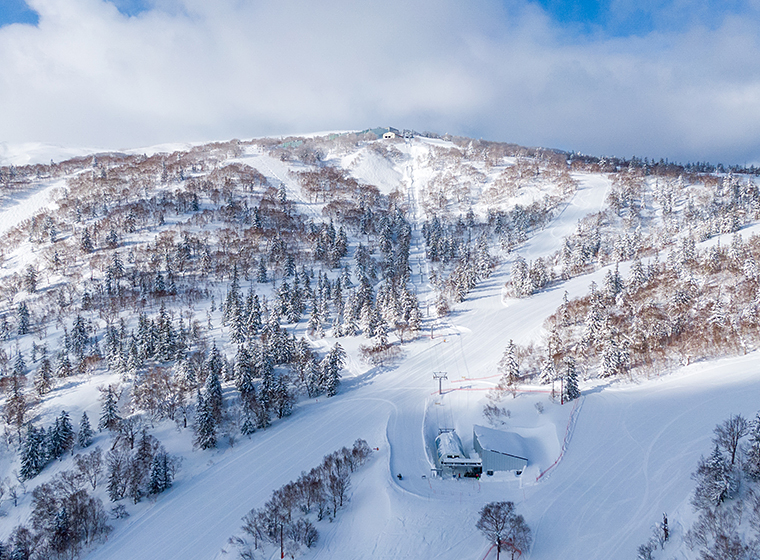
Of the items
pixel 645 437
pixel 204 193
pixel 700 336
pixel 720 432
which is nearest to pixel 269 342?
pixel 645 437

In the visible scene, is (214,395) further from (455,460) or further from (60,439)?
(455,460)

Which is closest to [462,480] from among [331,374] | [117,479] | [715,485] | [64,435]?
[715,485]

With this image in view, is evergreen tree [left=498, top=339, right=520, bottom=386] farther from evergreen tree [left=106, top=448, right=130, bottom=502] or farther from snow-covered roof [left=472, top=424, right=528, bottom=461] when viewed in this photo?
evergreen tree [left=106, top=448, right=130, bottom=502]

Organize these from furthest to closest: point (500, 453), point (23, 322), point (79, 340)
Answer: point (23, 322) → point (79, 340) → point (500, 453)

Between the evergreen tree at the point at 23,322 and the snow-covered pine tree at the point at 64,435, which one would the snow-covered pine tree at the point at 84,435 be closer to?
the snow-covered pine tree at the point at 64,435

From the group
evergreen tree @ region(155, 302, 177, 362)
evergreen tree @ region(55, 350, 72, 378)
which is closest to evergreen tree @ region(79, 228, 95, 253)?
evergreen tree @ region(55, 350, 72, 378)
